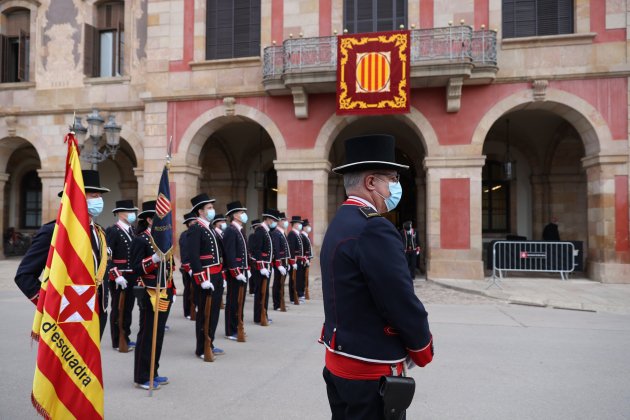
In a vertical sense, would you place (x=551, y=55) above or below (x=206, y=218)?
above

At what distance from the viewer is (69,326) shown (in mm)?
3652

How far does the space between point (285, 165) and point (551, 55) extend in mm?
8704

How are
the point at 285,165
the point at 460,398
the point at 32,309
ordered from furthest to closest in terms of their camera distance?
the point at 285,165 → the point at 32,309 → the point at 460,398

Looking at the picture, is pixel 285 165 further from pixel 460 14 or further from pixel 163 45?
pixel 460 14

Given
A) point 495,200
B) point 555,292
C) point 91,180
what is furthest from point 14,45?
point 555,292

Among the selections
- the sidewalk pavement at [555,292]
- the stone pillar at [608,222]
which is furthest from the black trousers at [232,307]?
the stone pillar at [608,222]

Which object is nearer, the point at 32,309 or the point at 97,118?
the point at 32,309

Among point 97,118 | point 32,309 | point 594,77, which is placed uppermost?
point 594,77

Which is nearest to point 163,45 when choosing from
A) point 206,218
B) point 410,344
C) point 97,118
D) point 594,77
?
point 97,118

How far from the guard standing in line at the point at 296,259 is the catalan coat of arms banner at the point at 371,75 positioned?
461cm

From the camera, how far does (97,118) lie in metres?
12.6

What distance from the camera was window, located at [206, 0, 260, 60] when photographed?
54.4ft

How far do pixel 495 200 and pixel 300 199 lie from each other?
892 cm

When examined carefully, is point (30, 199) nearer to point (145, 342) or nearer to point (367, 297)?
point (145, 342)
